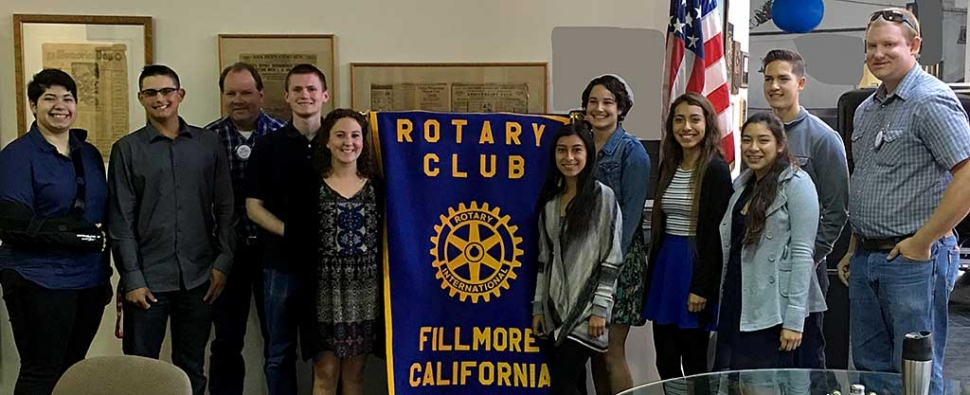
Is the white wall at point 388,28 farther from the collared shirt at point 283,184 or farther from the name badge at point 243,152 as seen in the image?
the collared shirt at point 283,184

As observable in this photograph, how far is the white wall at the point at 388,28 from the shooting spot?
389cm

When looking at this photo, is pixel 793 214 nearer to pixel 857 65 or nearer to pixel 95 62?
pixel 95 62

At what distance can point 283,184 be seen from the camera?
3.27 metres

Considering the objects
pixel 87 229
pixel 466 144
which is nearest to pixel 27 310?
pixel 87 229

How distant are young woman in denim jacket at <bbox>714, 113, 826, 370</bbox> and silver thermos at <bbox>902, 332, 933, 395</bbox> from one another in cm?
91

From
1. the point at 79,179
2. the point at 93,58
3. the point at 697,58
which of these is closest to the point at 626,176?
the point at 697,58

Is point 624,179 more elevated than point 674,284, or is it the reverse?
point 624,179

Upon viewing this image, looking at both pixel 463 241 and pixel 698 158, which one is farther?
pixel 463 241

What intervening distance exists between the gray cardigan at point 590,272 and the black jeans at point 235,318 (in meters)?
1.23

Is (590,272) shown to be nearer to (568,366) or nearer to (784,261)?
(568,366)

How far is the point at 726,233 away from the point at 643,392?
896mm

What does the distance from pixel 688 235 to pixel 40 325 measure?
7.32ft

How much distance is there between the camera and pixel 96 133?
3912mm

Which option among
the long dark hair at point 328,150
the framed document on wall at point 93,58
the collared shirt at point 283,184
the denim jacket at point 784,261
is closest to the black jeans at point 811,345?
the denim jacket at point 784,261
